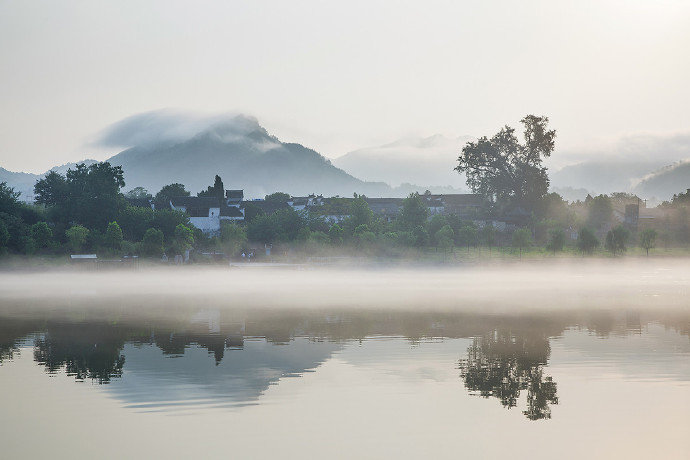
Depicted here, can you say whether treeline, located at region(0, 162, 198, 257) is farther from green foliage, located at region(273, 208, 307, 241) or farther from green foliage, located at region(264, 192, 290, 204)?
green foliage, located at region(264, 192, 290, 204)

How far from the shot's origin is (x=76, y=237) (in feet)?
347

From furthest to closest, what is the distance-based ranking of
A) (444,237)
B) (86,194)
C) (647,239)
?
(647,239) → (444,237) → (86,194)

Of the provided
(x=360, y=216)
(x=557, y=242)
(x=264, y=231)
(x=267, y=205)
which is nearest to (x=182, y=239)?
(x=264, y=231)

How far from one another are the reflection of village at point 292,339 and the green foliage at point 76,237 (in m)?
57.3

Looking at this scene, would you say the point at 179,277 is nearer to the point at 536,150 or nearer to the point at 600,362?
the point at 600,362

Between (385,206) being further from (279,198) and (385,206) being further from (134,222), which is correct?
(134,222)

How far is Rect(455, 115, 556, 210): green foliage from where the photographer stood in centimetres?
15150

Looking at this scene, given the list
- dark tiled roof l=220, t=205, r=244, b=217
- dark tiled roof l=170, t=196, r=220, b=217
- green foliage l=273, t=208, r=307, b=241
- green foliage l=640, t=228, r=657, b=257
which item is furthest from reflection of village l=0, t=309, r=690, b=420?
dark tiled roof l=220, t=205, r=244, b=217

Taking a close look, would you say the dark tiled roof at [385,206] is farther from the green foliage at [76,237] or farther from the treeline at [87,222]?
the green foliage at [76,237]

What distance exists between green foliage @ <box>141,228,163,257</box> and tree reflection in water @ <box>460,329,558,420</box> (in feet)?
250

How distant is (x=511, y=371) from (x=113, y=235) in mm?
87292

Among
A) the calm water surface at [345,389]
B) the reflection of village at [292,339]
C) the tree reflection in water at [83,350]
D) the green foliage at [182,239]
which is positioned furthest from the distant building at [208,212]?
the calm water surface at [345,389]

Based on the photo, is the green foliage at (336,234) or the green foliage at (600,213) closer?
the green foliage at (336,234)

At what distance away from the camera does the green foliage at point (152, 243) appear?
10738 cm
